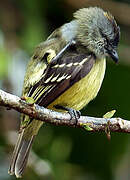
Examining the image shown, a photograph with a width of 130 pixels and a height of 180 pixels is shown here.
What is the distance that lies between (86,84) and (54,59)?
30cm

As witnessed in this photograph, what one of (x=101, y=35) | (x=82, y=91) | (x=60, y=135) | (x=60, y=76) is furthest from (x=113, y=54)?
(x=60, y=135)

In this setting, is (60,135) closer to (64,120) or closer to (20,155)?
(20,155)

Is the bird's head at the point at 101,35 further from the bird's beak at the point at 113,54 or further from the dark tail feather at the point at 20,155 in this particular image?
the dark tail feather at the point at 20,155

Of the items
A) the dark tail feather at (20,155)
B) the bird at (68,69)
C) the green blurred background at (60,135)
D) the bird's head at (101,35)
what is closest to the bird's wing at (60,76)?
the bird at (68,69)

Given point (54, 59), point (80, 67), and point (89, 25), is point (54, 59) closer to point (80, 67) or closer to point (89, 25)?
point (80, 67)

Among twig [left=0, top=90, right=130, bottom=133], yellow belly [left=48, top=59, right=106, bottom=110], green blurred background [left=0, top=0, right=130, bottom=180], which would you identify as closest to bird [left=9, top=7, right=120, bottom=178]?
Result: yellow belly [left=48, top=59, right=106, bottom=110]

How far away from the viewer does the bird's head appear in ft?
14.0

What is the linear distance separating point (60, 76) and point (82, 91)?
0.22 meters

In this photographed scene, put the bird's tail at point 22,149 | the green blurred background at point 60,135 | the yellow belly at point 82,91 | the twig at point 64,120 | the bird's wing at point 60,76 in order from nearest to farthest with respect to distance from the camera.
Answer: the twig at point 64,120 < the bird's wing at point 60,76 < the yellow belly at point 82,91 < the bird's tail at point 22,149 < the green blurred background at point 60,135

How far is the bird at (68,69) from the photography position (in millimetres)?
3930

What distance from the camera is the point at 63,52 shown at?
410 cm

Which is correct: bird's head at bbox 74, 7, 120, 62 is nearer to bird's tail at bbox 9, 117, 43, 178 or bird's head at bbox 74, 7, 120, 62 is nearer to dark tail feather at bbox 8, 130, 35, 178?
bird's tail at bbox 9, 117, 43, 178

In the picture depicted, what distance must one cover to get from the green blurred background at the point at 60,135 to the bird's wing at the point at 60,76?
0.77 metres

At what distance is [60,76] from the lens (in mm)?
3977
